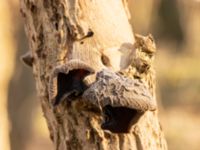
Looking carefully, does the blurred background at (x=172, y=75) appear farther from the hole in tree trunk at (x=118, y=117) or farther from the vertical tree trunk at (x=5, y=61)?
the hole in tree trunk at (x=118, y=117)

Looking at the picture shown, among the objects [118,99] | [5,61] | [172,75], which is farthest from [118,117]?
[172,75]

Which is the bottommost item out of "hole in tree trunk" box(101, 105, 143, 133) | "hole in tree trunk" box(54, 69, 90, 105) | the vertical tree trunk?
"hole in tree trunk" box(101, 105, 143, 133)

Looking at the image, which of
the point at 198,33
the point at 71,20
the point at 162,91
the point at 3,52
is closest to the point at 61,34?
the point at 71,20

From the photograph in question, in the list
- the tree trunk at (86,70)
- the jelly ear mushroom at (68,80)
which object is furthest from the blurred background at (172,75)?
the jelly ear mushroom at (68,80)

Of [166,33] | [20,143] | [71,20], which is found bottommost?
[20,143]

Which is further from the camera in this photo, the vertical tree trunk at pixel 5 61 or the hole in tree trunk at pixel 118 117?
the vertical tree trunk at pixel 5 61

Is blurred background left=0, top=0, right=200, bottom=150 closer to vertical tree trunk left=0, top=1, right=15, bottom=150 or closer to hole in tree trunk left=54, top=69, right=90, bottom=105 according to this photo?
vertical tree trunk left=0, top=1, right=15, bottom=150

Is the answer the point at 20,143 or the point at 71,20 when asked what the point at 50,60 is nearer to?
the point at 71,20

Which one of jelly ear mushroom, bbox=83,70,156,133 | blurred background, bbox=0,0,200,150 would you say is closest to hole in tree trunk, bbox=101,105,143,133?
jelly ear mushroom, bbox=83,70,156,133

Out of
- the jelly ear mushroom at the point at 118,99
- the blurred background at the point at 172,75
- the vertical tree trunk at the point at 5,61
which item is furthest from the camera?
the blurred background at the point at 172,75
